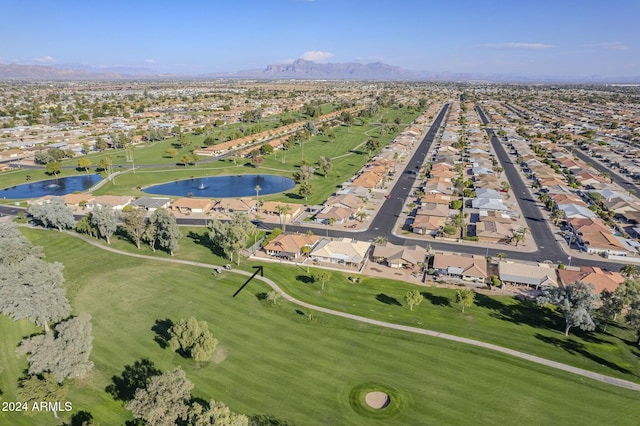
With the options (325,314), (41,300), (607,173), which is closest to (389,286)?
(325,314)

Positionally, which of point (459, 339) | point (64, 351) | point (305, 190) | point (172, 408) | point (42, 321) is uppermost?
point (305, 190)

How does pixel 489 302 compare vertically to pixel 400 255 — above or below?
below

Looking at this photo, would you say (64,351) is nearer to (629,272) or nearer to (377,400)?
(377,400)

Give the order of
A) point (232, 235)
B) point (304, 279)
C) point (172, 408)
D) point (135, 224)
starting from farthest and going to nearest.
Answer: point (135, 224) < point (232, 235) < point (304, 279) < point (172, 408)

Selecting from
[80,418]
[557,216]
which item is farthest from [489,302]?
[80,418]

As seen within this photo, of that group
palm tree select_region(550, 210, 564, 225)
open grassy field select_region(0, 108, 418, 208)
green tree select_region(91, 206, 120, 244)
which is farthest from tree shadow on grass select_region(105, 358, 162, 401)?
palm tree select_region(550, 210, 564, 225)

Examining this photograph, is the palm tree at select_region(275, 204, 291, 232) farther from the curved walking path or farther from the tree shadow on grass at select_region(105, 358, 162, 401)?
the tree shadow on grass at select_region(105, 358, 162, 401)
